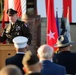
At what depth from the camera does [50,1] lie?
10609 mm

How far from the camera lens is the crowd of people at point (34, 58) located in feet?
15.7

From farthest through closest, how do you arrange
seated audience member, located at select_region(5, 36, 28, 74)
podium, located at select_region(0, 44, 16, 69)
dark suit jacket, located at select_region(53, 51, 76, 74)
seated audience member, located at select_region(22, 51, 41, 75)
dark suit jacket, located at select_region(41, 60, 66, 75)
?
podium, located at select_region(0, 44, 16, 69) → dark suit jacket, located at select_region(53, 51, 76, 74) → seated audience member, located at select_region(5, 36, 28, 74) → dark suit jacket, located at select_region(41, 60, 66, 75) → seated audience member, located at select_region(22, 51, 41, 75)

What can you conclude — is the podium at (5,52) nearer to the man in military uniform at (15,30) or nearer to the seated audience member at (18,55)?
the man in military uniform at (15,30)

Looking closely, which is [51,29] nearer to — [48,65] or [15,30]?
[15,30]

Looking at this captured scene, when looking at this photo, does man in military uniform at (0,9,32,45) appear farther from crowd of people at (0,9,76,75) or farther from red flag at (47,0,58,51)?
red flag at (47,0,58,51)

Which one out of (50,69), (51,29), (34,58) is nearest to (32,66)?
(34,58)

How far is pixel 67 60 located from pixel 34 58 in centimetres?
151

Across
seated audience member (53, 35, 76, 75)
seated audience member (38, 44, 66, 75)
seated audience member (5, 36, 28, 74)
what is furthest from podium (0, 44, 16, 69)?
seated audience member (38, 44, 66, 75)

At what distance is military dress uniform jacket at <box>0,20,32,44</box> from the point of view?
8.13 metres

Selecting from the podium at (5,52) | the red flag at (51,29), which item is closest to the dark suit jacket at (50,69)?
the podium at (5,52)

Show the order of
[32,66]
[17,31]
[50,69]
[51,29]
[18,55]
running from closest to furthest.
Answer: [32,66], [50,69], [18,55], [17,31], [51,29]

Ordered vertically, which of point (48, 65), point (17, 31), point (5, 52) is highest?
point (17, 31)

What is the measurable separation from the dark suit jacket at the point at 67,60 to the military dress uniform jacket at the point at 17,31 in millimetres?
1784

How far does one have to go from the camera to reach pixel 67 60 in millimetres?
6320
